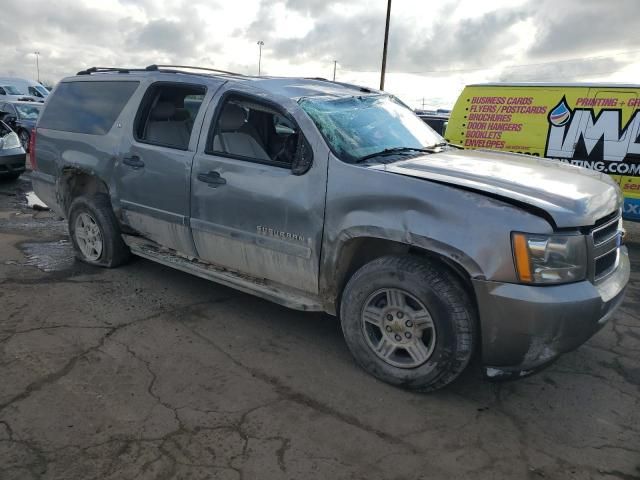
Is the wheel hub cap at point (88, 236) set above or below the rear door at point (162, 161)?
below

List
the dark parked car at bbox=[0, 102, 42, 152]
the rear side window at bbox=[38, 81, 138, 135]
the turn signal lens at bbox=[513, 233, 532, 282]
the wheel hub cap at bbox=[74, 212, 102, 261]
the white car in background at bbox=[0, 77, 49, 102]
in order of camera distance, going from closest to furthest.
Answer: the turn signal lens at bbox=[513, 233, 532, 282] < the rear side window at bbox=[38, 81, 138, 135] < the wheel hub cap at bbox=[74, 212, 102, 261] < the dark parked car at bbox=[0, 102, 42, 152] < the white car in background at bbox=[0, 77, 49, 102]

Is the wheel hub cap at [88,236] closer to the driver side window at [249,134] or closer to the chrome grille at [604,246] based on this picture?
the driver side window at [249,134]

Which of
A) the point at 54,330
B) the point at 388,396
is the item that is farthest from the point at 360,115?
the point at 54,330

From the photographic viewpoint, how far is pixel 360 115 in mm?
3836

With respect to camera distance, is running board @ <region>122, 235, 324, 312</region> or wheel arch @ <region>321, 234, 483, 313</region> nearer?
wheel arch @ <region>321, 234, 483, 313</region>

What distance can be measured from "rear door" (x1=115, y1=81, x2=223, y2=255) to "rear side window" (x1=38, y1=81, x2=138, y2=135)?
29cm

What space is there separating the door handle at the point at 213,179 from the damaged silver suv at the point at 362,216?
21 millimetres

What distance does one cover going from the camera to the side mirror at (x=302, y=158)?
3389 mm

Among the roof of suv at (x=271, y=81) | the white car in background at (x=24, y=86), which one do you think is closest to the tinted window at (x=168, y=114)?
the roof of suv at (x=271, y=81)

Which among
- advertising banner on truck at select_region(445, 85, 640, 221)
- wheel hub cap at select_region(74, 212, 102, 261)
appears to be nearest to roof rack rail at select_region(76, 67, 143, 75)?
wheel hub cap at select_region(74, 212, 102, 261)

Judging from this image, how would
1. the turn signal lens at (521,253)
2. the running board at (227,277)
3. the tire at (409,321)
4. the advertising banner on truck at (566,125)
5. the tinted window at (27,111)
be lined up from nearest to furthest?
the turn signal lens at (521,253) → the tire at (409,321) → the running board at (227,277) → the advertising banner on truck at (566,125) → the tinted window at (27,111)

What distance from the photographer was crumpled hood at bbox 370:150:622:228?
279cm

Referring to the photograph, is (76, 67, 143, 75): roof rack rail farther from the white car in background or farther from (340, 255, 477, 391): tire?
the white car in background

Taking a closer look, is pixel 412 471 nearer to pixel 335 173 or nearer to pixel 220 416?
pixel 220 416
